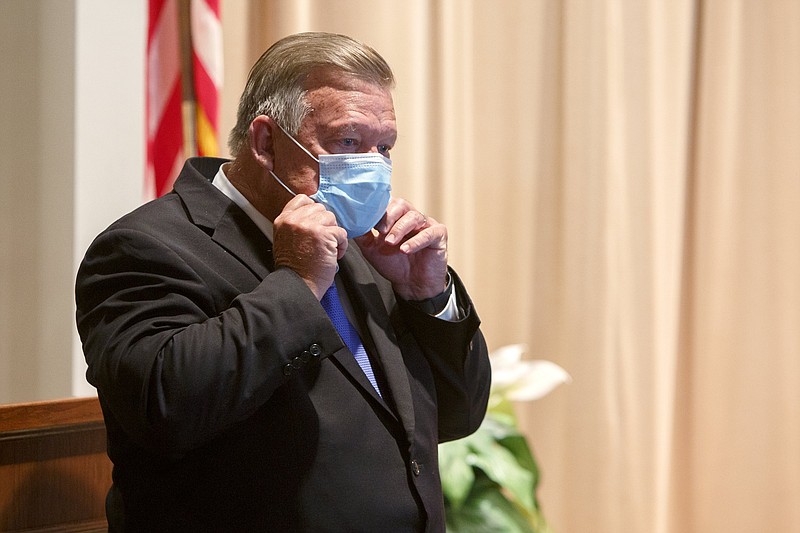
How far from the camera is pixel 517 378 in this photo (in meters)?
2.92

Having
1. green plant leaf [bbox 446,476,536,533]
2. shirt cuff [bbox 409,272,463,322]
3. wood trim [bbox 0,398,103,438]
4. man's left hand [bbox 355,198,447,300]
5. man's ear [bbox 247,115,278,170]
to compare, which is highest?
man's ear [bbox 247,115,278,170]

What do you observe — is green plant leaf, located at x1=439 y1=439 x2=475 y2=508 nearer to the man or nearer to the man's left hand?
the man

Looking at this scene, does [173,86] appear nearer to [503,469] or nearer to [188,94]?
[188,94]

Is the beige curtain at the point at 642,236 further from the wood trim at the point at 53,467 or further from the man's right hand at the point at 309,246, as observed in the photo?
the man's right hand at the point at 309,246

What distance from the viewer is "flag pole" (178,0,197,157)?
2525 millimetres

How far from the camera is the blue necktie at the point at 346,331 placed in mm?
1641

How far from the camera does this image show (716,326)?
3662 millimetres

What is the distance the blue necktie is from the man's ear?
0.85ft

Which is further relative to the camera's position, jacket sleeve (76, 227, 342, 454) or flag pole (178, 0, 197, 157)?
flag pole (178, 0, 197, 157)

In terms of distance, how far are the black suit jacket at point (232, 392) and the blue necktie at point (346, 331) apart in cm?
2

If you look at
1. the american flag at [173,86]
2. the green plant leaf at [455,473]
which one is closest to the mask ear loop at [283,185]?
the american flag at [173,86]

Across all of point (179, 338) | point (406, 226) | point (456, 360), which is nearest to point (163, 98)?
point (406, 226)

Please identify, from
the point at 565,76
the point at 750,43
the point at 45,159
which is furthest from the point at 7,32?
the point at 750,43

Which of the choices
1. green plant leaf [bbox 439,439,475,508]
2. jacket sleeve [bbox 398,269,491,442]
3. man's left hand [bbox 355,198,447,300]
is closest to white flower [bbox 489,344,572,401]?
green plant leaf [bbox 439,439,475,508]
